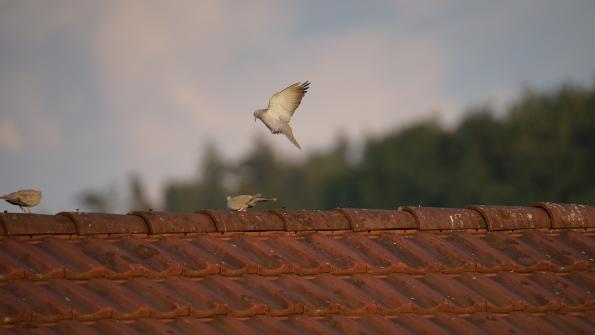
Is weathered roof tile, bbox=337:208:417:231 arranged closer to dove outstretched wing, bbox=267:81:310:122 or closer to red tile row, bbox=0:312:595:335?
A: red tile row, bbox=0:312:595:335

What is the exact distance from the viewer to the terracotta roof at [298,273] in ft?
25.1

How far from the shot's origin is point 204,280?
322 inches

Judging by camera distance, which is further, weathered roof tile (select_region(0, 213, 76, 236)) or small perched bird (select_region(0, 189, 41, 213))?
small perched bird (select_region(0, 189, 41, 213))

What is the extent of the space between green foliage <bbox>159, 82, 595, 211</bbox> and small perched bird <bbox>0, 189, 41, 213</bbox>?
6678 centimetres

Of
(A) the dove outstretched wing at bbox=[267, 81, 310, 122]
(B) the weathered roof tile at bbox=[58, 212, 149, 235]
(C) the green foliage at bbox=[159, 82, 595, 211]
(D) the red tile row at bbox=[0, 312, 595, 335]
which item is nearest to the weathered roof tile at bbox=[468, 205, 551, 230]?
(D) the red tile row at bbox=[0, 312, 595, 335]

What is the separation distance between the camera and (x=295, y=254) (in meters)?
8.61

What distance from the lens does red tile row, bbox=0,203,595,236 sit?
8344 millimetres

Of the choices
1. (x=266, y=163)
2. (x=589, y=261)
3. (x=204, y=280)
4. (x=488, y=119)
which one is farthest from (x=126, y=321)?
(x=266, y=163)

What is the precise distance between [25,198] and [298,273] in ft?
9.38

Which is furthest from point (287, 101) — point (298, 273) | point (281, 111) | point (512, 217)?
point (298, 273)

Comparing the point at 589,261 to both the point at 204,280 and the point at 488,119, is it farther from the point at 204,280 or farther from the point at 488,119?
the point at 488,119

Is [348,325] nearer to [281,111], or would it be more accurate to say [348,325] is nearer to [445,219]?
[445,219]

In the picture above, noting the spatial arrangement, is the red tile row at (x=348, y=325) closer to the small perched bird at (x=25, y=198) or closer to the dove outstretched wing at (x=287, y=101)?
the small perched bird at (x=25, y=198)

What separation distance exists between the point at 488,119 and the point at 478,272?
88.6 metres
